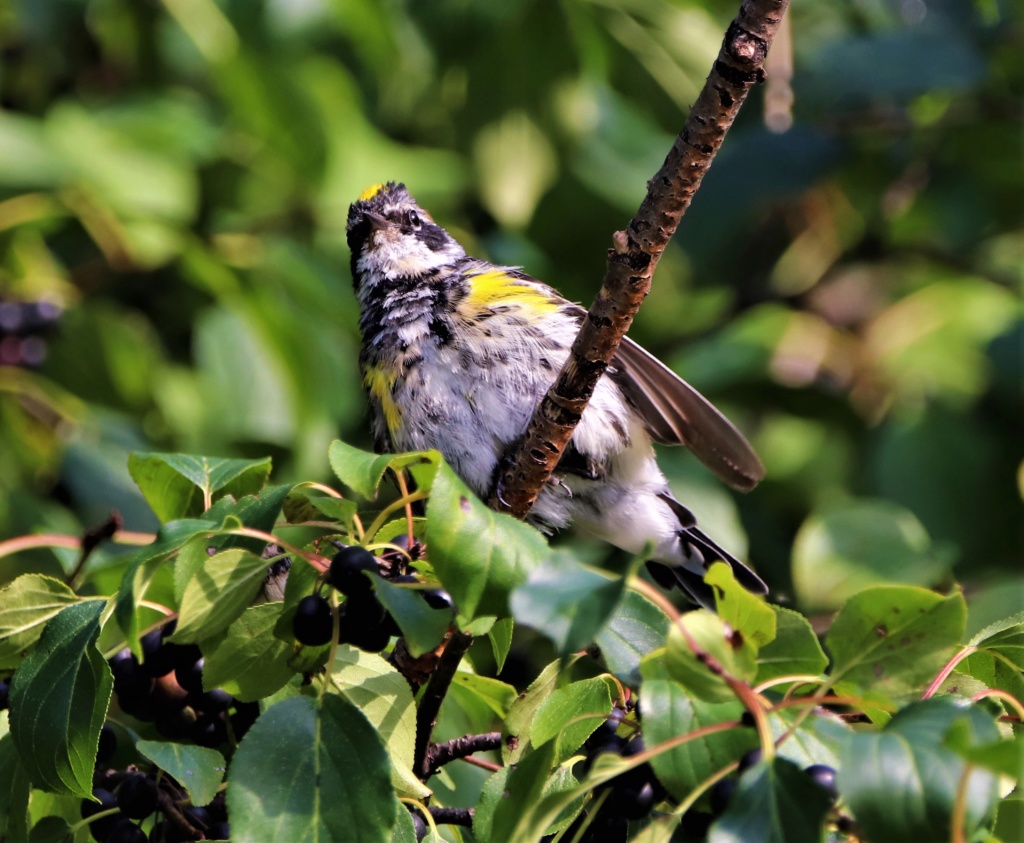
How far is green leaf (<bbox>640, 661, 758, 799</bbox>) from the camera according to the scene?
1609 mm

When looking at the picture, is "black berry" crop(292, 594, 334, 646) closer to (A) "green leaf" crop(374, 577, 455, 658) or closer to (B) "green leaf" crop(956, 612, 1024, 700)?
(A) "green leaf" crop(374, 577, 455, 658)

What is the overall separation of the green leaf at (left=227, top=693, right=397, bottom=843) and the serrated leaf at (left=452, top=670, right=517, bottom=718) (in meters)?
0.53

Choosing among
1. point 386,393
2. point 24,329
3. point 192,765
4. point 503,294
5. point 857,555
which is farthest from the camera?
point 24,329

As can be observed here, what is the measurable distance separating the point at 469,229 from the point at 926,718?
177 inches

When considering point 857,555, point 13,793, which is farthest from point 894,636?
point 857,555

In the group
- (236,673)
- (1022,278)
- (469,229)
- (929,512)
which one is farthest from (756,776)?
(1022,278)

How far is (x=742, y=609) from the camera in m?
1.68

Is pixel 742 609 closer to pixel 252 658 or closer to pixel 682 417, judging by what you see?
pixel 252 658

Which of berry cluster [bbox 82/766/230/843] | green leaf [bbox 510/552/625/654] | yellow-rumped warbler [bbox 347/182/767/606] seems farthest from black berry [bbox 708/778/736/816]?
yellow-rumped warbler [bbox 347/182/767/606]

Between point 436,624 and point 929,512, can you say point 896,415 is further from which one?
point 436,624

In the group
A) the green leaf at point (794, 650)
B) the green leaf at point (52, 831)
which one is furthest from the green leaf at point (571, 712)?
the green leaf at point (52, 831)

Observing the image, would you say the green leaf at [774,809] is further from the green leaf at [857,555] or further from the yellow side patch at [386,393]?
the green leaf at [857,555]

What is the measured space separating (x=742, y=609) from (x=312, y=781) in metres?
0.63

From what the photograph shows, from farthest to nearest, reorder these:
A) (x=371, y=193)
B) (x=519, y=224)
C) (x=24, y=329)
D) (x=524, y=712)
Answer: (x=519, y=224)
(x=24, y=329)
(x=371, y=193)
(x=524, y=712)
